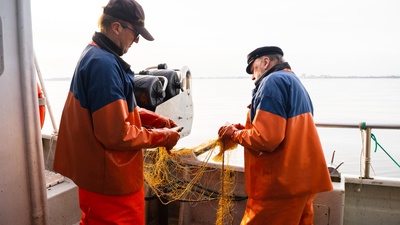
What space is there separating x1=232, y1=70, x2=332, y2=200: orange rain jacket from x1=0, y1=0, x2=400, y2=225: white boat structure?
0.83 meters

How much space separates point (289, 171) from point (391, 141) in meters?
14.1

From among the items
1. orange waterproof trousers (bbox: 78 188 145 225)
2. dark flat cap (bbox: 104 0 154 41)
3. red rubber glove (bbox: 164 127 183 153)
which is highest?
dark flat cap (bbox: 104 0 154 41)

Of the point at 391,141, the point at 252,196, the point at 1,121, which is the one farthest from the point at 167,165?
the point at 391,141

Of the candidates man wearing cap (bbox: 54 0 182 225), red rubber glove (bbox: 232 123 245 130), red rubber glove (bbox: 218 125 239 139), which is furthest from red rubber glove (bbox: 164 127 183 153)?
red rubber glove (bbox: 232 123 245 130)

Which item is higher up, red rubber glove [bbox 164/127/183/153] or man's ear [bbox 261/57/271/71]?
man's ear [bbox 261/57/271/71]

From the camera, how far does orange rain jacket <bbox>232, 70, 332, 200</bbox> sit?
2047 mm

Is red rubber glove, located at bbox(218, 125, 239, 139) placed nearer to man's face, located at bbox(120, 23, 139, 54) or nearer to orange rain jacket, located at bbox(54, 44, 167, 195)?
orange rain jacket, located at bbox(54, 44, 167, 195)

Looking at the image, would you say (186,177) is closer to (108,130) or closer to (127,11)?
(108,130)

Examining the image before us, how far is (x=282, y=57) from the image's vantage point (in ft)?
7.88

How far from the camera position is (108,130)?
1705 millimetres

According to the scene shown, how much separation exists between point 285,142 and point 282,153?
0.23ft

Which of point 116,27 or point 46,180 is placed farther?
point 46,180

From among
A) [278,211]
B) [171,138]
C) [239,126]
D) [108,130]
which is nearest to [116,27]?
[108,130]

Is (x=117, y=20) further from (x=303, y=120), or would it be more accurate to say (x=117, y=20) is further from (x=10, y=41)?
(x=303, y=120)
